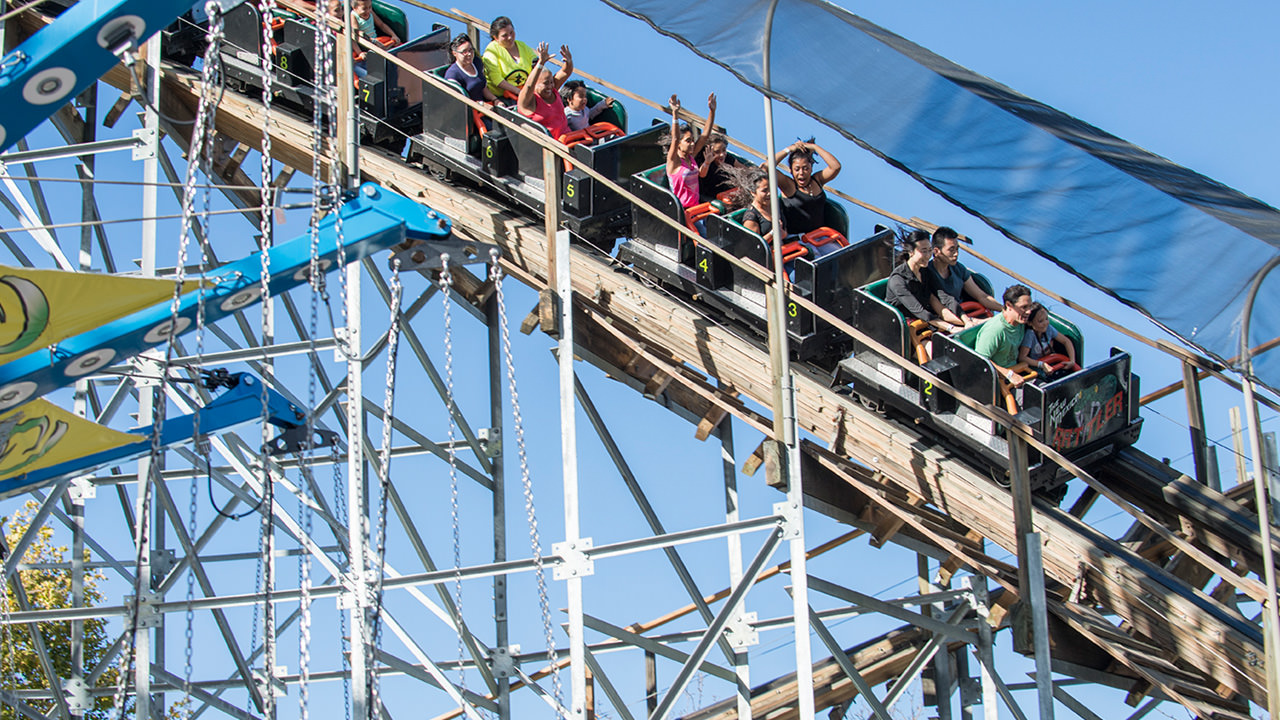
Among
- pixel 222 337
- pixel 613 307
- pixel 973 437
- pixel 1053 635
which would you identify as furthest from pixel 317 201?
pixel 222 337

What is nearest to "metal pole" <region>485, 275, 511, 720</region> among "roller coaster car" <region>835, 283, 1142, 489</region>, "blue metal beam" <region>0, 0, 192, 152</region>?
"roller coaster car" <region>835, 283, 1142, 489</region>

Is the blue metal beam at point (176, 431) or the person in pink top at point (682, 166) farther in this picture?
the person in pink top at point (682, 166)

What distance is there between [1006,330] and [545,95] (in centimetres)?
426

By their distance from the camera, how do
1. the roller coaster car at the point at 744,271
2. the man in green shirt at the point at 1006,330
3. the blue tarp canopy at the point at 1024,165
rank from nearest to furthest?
the blue tarp canopy at the point at 1024,165
the man in green shirt at the point at 1006,330
the roller coaster car at the point at 744,271

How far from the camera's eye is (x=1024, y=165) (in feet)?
30.2

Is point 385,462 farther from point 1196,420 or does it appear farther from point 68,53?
point 1196,420

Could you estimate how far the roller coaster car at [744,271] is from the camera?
36.4 feet

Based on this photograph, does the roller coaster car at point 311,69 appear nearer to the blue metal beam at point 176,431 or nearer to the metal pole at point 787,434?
the blue metal beam at point 176,431

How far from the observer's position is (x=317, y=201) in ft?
31.3

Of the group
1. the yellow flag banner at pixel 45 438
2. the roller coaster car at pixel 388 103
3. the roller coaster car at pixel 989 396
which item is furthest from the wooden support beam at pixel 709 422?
the yellow flag banner at pixel 45 438

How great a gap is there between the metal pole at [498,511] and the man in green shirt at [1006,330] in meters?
3.42

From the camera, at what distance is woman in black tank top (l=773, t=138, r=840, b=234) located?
12008 mm

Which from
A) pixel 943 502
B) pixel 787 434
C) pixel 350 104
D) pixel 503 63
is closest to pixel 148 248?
pixel 350 104

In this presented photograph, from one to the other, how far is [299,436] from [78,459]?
155cm
